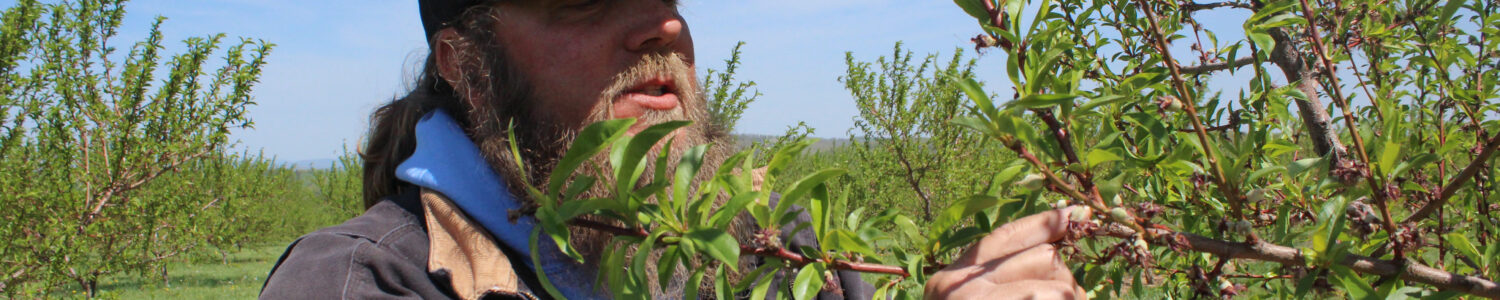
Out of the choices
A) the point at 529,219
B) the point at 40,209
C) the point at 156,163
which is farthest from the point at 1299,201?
the point at 40,209

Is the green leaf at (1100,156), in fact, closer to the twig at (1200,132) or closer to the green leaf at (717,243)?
the twig at (1200,132)

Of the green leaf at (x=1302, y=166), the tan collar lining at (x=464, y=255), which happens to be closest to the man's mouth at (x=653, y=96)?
the tan collar lining at (x=464, y=255)

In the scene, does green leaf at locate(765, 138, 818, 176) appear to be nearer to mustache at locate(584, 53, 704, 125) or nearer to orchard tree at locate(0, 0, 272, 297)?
mustache at locate(584, 53, 704, 125)

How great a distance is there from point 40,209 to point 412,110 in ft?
16.8

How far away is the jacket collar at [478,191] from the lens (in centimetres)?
191

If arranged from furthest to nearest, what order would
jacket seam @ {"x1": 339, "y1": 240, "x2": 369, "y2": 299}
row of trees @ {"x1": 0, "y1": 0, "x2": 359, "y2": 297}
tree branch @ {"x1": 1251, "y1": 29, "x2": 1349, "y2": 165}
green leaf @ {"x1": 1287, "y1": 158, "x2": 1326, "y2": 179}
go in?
row of trees @ {"x1": 0, "y1": 0, "x2": 359, "y2": 297}, jacket seam @ {"x1": 339, "y1": 240, "x2": 369, "y2": 299}, tree branch @ {"x1": 1251, "y1": 29, "x2": 1349, "y2": 165}, green leaf @ {"x1": 1287, "y1": 158, "x2": 1326, "y2": 179}

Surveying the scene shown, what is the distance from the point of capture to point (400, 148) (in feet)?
7.59

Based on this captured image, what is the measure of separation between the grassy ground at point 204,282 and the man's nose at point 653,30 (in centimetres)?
1160

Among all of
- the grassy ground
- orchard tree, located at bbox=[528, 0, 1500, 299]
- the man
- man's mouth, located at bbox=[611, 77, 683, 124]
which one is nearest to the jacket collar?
the man

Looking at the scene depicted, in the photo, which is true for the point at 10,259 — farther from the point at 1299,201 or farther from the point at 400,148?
the point at 1299,201

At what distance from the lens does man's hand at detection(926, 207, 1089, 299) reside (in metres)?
1.01

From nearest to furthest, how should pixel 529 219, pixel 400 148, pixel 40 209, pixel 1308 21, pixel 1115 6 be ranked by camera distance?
pixel 1308 21 → pixel 1115 6 → pixel 529 219 → pixel 400 148 → pixel 40 209

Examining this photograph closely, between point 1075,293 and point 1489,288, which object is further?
point 1075,293

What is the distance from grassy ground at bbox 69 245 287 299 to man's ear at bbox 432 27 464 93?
1104 cm
